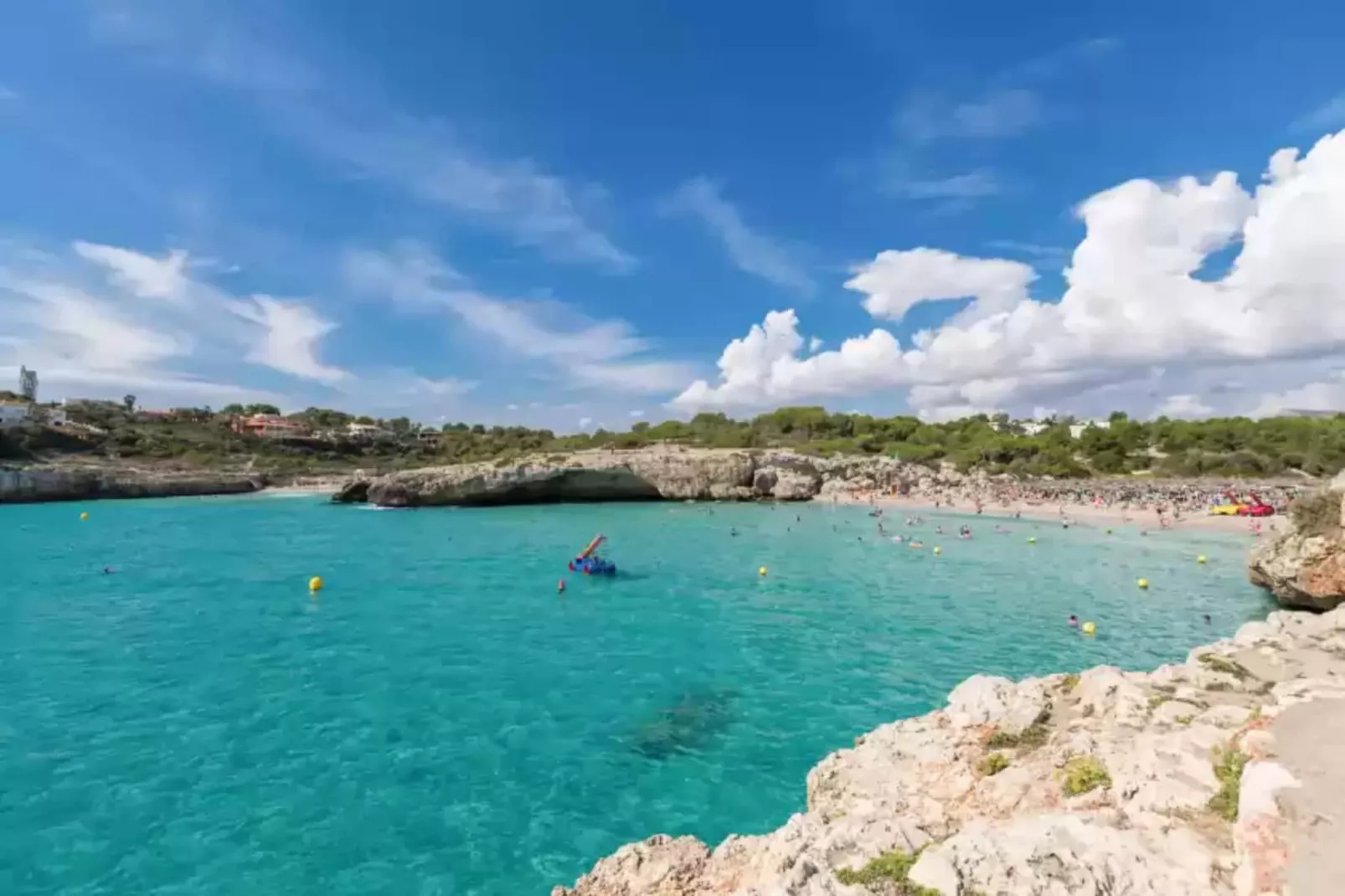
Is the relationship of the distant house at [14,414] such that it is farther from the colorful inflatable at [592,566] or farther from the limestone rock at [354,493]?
the colorful inflatable at [592,566]

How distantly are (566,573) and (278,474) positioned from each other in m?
76.1

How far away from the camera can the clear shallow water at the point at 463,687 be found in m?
9.43

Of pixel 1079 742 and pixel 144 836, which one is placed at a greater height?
pixel 1079 742

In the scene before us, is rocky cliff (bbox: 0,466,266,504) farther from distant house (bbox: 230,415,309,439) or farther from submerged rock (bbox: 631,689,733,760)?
submerged rock (bbox: 631,689,733,760)

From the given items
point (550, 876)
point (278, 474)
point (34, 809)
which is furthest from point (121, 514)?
point (550, 876)

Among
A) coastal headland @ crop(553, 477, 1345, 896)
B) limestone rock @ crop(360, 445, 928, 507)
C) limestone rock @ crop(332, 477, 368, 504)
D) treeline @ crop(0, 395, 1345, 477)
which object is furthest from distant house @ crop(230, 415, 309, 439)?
coastal headland @ crop(553, 477, 1345, 896)

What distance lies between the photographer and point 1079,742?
6.73m

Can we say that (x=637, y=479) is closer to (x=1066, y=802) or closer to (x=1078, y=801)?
(x=1066, y=802)

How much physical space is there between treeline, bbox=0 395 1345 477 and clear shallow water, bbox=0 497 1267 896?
50.4m

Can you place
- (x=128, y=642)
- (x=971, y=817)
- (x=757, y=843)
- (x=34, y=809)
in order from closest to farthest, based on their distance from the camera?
(x=971, y=817), (x=757, y=843), (x=34, y=809), (x=128, y=642)

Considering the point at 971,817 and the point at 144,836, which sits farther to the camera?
the point at 144,836

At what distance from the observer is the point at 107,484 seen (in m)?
72.9

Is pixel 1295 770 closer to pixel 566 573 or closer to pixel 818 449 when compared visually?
pixel 566 573

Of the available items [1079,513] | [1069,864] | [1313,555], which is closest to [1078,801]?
[1069,864]
